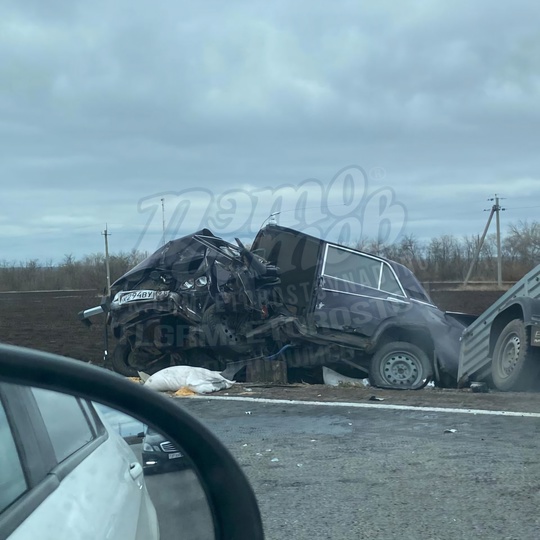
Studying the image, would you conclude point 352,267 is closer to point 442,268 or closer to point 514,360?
point 514,360

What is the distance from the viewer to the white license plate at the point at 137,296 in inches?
458

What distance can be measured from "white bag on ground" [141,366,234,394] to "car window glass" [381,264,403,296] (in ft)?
9.48

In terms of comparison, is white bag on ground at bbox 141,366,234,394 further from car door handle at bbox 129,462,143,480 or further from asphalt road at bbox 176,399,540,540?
car door handle at bbox 129,462,143,480

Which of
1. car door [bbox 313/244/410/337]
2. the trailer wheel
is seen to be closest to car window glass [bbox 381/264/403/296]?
car door [bbox 313/244/410/337]

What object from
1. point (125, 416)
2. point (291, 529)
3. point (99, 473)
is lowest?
point (291, 529)

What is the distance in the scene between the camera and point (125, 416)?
6.86ft

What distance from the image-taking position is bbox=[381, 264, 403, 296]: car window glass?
11.9m

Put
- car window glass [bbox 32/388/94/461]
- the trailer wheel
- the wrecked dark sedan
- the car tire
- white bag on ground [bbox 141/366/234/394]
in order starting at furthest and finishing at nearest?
1. the wrecked dark sedan
2. the car tire
3. white bag on ground [bbox 141/366/234/394]
4. the trailer wheel
5. car window glass [bbox 32/388/94/461]

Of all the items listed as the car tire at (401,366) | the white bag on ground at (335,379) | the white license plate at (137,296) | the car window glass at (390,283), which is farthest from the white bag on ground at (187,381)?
the car window glass at (390,283)

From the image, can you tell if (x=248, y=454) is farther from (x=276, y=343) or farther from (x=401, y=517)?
(x=276, y=343)

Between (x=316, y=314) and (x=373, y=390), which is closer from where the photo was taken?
(x=373, y=390)

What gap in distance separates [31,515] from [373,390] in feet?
29.5

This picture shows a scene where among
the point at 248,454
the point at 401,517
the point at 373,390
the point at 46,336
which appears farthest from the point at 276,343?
the point at 46,336

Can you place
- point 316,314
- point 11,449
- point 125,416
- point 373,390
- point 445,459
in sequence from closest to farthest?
point 11,449, point 125,416, point 445,459, point 373,390, point 316,314
